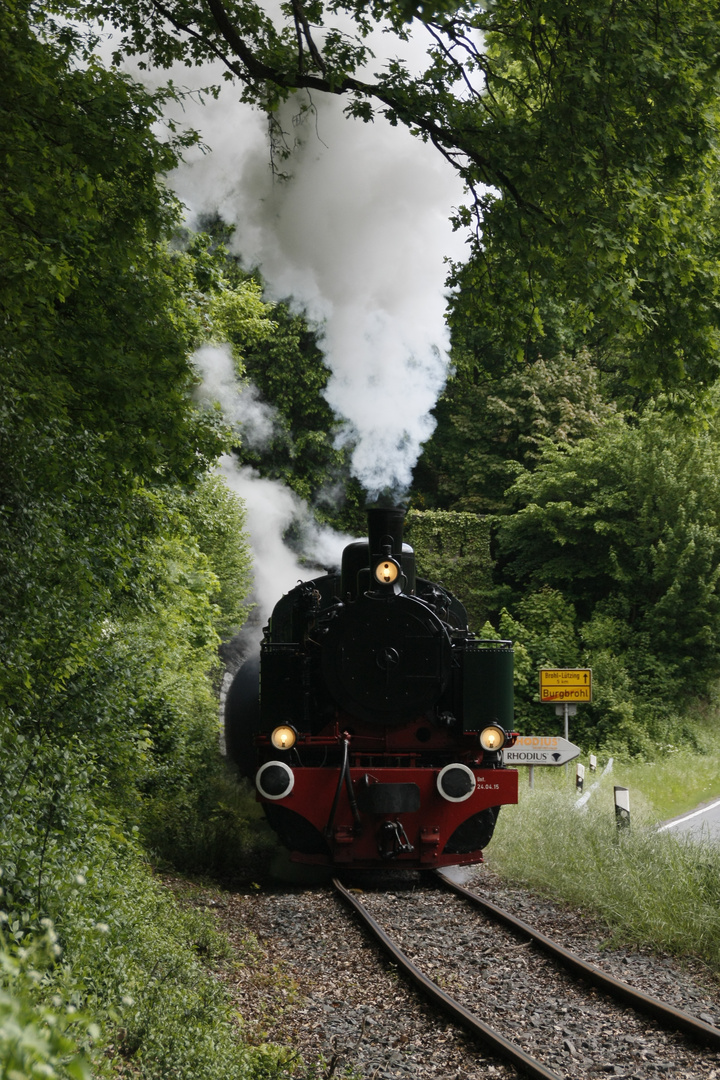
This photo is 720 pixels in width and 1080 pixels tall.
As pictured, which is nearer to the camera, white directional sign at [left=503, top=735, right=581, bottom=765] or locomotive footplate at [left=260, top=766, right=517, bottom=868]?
locomotive footplate at [left=260, top=766, right=517, bottom=868]

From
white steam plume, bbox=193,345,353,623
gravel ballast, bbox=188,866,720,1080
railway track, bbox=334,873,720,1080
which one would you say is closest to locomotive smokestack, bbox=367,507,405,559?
gravel ballast, bbox=188,866,720,1080

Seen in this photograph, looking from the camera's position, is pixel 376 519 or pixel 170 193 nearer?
pixel 170 193

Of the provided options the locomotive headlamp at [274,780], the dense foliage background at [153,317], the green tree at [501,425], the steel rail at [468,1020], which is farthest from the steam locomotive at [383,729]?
the green tree at [501,425]

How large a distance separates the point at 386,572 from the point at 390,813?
2009 mm

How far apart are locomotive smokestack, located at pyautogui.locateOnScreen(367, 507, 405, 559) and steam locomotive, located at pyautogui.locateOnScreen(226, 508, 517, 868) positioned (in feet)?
0.04

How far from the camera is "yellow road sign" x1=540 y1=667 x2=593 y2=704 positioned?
12.5 m

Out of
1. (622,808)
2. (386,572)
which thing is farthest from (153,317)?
(622,808)

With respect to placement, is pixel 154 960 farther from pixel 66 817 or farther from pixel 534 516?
pixel 534 516

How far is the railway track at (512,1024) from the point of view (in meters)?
4.38

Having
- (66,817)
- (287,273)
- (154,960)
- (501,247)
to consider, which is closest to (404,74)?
(501,247)

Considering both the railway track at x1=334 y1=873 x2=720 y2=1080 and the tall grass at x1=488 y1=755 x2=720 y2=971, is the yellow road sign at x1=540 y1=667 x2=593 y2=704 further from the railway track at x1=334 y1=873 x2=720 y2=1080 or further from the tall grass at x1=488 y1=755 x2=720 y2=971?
the railway track at x1=334 y1=873 x2=720 y2=1080

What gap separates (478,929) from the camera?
679 cm

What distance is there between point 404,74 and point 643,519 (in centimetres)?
1600

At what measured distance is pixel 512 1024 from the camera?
4.91 m
